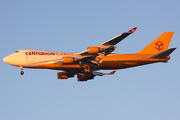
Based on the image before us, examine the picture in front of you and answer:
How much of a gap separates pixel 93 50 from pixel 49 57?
978 cm

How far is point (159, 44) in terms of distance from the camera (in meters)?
59.0

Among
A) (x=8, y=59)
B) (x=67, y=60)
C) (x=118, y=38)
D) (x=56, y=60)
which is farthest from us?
(x=8, y=59)

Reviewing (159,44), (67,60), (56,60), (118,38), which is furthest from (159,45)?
(56,60)

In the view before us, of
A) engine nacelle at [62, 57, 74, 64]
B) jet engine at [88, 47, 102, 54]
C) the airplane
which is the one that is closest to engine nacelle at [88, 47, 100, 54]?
jet engine at [88, 47, 102, 54]

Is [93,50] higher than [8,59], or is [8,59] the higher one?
[8,59]

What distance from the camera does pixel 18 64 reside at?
180 ft

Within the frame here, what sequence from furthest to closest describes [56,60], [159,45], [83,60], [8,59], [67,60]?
[159,45], [8,59], [56,60], [83,60], [67,60]

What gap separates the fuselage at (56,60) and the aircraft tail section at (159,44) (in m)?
1.63

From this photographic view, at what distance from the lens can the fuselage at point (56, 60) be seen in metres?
54.4

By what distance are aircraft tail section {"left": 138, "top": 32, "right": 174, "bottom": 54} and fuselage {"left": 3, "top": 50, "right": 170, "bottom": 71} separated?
5.33 feet

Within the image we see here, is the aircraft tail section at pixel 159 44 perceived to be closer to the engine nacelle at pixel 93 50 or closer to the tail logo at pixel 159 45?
the tail logo at pixel 159 45

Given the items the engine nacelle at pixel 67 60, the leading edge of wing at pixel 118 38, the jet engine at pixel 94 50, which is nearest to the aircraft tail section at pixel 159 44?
the leading edge of wing at pixel 118 38

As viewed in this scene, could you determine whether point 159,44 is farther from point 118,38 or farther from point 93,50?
point 93,50

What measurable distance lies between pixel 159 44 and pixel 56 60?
1995 centimetres
